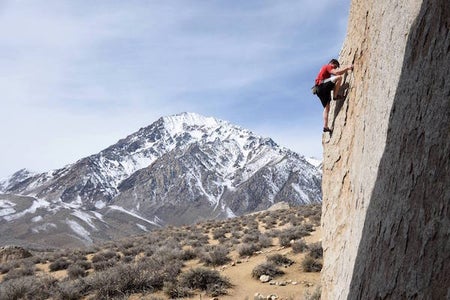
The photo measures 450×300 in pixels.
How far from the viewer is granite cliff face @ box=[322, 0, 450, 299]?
296 cm

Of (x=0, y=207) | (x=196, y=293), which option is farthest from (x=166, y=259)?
(x=0, y=207)

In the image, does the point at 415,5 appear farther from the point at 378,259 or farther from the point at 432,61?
the point at 378,259

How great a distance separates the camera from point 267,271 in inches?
480

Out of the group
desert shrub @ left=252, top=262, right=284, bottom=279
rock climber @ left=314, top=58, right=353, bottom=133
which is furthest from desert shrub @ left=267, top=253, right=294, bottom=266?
rock climber @ left=314, top=58, right=353, bottom=133

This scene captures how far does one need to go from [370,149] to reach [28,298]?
11.5 meters

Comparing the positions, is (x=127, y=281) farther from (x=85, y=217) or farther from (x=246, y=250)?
(x=85, y=217)

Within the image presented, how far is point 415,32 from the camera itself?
13.1 ft

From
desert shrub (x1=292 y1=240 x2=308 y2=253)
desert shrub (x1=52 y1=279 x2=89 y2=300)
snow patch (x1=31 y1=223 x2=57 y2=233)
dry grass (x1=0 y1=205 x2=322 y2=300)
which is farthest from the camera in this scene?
snow patch (x1=31 y1=223 x2=57 y2=233)

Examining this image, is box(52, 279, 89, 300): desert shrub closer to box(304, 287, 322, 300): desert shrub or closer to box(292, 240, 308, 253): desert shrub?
box(304, 287, 322, 300): desert shrub

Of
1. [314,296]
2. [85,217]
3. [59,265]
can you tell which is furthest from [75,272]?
[85,217]

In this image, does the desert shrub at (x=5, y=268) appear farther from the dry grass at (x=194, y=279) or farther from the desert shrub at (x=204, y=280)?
the desert shrub at (x=204, y=280)

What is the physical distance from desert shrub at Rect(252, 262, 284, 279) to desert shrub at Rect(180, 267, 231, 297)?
1.12m

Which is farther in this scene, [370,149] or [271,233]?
[271,233]

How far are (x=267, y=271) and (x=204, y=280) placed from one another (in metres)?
2.13
